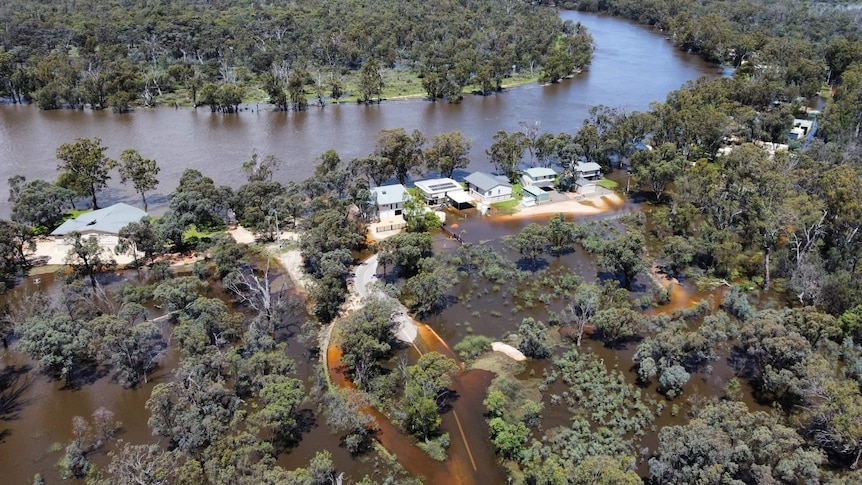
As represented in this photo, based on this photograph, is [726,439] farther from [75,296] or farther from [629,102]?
[629,102]

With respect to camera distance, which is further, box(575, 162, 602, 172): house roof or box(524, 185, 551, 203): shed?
box(575, 162, 602, 172): house roof

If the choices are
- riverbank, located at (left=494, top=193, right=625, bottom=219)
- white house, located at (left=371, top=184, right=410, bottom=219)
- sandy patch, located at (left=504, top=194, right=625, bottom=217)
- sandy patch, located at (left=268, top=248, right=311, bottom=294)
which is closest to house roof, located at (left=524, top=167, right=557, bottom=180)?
riverbank, located at (left=494, top=193, right=625, bottom=219)

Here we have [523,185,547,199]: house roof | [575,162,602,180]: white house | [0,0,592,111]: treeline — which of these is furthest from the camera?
[0,0,592,111]: treeline

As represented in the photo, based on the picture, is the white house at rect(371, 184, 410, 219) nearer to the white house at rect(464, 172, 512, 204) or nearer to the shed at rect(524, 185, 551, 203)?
the white house at rect(464, 172, 512, 204)

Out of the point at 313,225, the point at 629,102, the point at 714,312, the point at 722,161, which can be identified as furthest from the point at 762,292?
the point at 629,102

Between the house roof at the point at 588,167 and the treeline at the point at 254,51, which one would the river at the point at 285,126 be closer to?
the treeline at the point at 254,51
